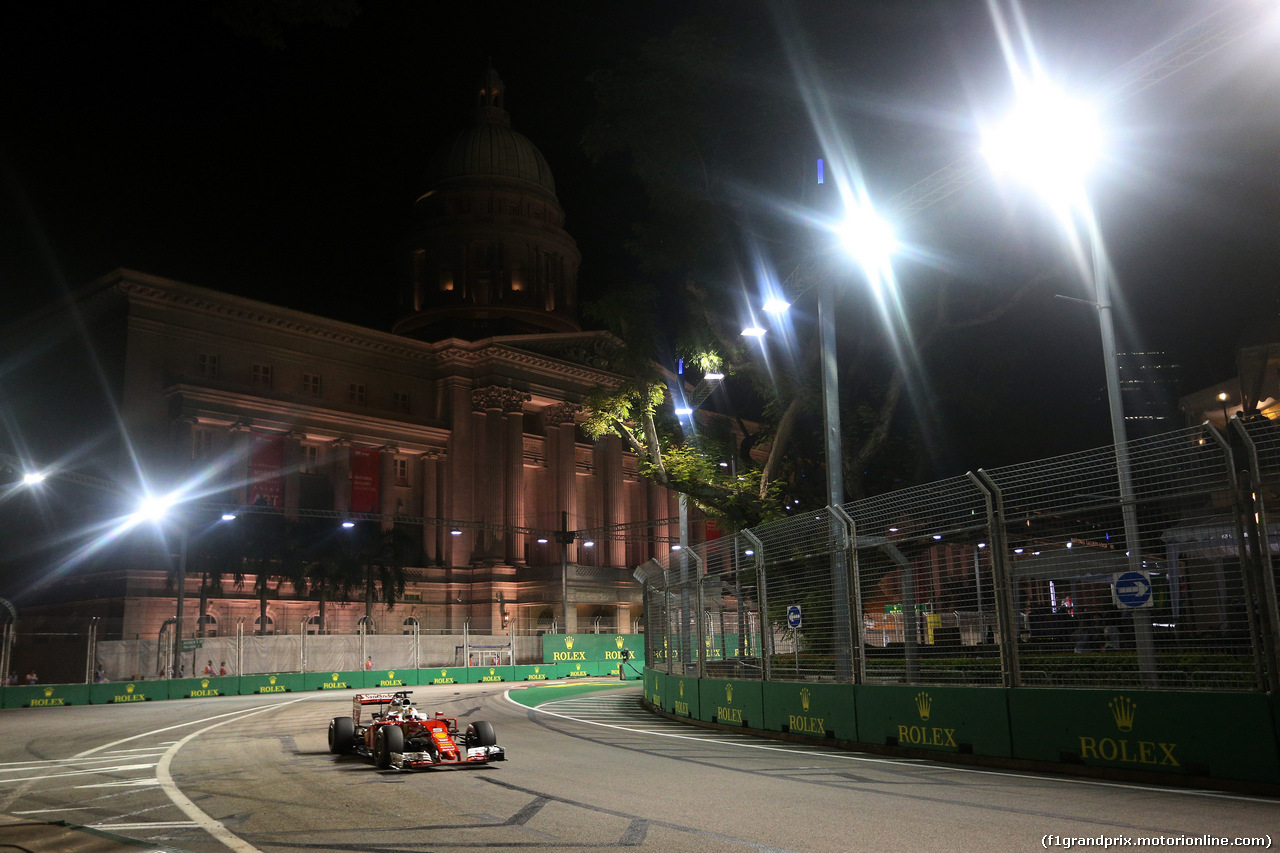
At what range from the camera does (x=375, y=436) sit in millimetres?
67062

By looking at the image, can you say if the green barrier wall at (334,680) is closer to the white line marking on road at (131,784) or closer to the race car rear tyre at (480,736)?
the white line marking on road at (131,784)

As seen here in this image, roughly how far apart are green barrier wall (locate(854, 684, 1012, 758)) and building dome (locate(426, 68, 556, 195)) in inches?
3241

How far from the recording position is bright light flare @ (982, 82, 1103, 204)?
51.6 feet

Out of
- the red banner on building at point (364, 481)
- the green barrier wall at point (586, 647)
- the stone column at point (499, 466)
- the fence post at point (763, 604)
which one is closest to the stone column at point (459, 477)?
the stone column at point (499, 466)

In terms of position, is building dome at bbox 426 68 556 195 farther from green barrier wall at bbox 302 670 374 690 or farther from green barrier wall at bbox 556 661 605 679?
green barrier wall at bbox 302 670 374 690

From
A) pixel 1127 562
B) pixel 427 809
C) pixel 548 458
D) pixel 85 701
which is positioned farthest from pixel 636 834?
pixel 548 458

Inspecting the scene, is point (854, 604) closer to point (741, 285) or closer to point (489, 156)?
point (741, 285)

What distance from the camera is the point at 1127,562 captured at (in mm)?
11672

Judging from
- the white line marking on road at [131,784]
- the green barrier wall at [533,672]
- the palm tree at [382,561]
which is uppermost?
the palm tree at [382,561]

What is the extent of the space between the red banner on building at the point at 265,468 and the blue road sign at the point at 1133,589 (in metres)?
54.2

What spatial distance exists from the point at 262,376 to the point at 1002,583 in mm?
58697

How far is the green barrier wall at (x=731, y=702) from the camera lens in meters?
17.5

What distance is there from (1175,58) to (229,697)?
118 feet

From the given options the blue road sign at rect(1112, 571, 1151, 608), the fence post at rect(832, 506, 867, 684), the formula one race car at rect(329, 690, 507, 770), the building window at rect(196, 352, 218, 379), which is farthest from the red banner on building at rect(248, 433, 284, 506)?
the blue road sign at rect(1112, 571, 1151, 608)
